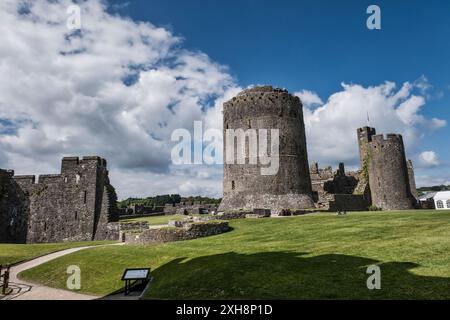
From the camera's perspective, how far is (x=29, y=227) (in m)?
30.4

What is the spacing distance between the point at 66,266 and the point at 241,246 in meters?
8.79

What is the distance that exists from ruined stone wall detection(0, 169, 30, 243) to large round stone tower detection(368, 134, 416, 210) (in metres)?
40.6

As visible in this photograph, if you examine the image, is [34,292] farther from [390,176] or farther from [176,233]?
[390,176]

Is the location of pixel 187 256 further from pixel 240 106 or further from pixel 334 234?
pixel 240 106

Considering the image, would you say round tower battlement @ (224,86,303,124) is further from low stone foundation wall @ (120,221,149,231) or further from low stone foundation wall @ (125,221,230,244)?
low stone foundation wall @ (125,221,230,244)

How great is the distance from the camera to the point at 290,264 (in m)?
10.4

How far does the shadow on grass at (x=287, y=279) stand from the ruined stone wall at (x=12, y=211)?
2459 cm

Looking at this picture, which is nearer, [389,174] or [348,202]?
[348,202]

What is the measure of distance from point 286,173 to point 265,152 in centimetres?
324

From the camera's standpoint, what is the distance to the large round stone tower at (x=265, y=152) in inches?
1342

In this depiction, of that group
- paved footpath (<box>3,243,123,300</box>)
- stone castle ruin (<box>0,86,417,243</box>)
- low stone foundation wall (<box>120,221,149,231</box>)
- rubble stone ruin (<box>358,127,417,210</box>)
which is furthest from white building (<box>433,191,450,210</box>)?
paved footpath (<box>3,243,123,300</box>)

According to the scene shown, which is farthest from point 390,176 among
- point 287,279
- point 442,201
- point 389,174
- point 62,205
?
point 62,205

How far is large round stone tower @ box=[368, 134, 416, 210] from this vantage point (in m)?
40.7

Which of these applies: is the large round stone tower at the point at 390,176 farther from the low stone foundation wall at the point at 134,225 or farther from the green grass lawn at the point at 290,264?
the low stone foundation wall at the point at 134,225
